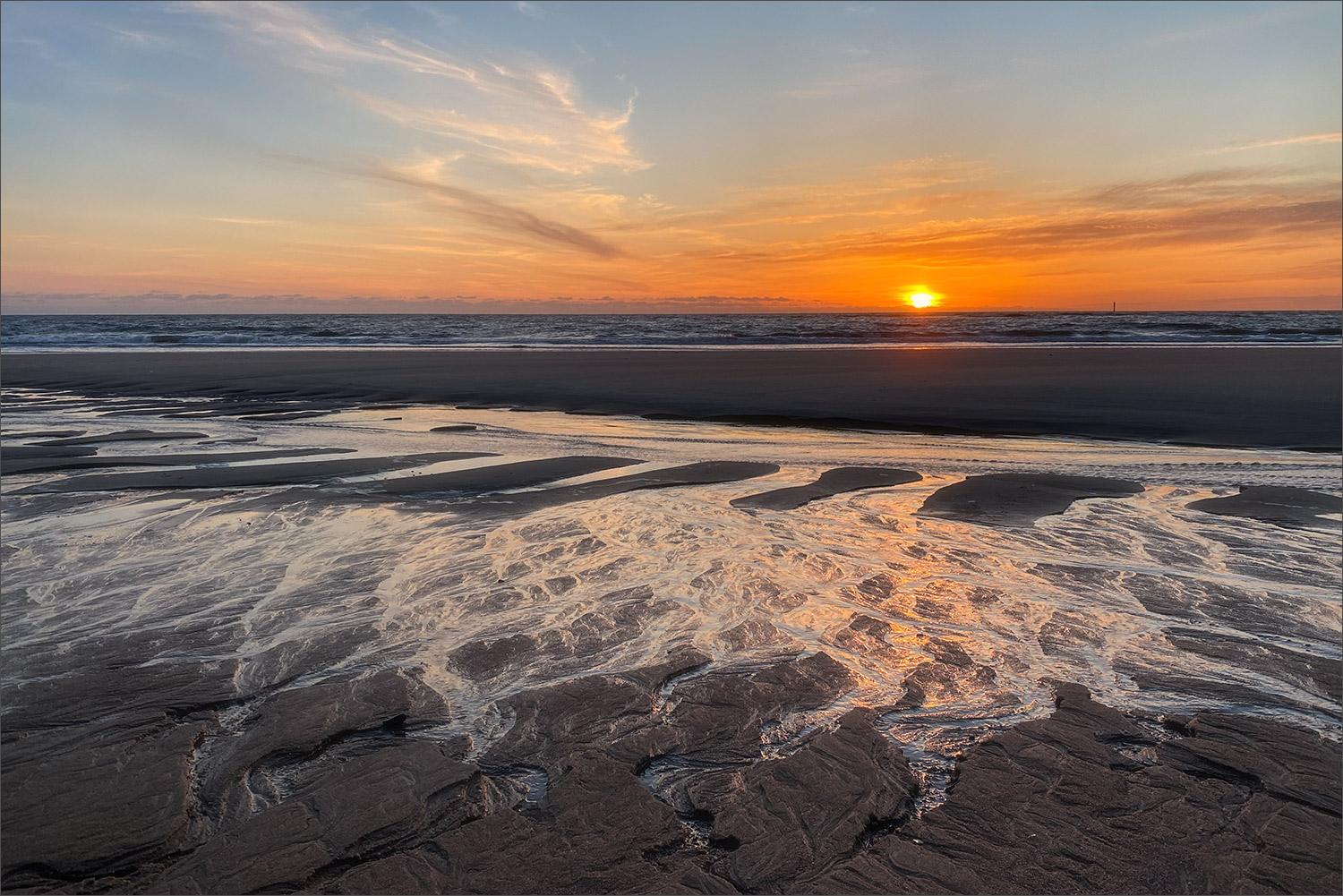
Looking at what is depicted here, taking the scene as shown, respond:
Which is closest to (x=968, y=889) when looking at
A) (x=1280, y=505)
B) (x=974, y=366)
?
(x=1280, y=505)

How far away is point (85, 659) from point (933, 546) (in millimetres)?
6169

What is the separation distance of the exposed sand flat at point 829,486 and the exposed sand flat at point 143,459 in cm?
647

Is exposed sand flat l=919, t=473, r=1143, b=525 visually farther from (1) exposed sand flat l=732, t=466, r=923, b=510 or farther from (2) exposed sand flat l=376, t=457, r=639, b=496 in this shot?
(2) exposed sand flat l=376, t=457, r=639, b=496

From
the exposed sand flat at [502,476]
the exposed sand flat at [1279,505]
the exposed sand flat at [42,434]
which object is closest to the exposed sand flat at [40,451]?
the exposed sand flat at [42,434]

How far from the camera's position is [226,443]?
40.4ft

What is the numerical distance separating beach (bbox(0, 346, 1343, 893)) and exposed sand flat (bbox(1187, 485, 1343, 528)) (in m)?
0.05

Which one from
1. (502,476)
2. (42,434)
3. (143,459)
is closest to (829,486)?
(502,476)

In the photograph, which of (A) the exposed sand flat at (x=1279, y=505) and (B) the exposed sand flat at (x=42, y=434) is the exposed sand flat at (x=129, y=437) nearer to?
(B) the exposed sand flat at (x=42, y=434)

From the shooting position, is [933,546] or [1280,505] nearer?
[933,546]

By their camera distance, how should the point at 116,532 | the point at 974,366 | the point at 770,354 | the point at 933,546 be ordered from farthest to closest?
the point at 770,354
the point at 974,366
the point at 116,532
the point at 933,546

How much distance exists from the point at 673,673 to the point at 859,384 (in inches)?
653

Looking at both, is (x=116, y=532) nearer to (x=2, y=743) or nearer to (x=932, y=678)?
(x=2, y=743)

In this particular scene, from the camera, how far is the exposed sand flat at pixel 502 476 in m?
9.32

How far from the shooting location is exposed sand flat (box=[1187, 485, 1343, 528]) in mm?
7703
